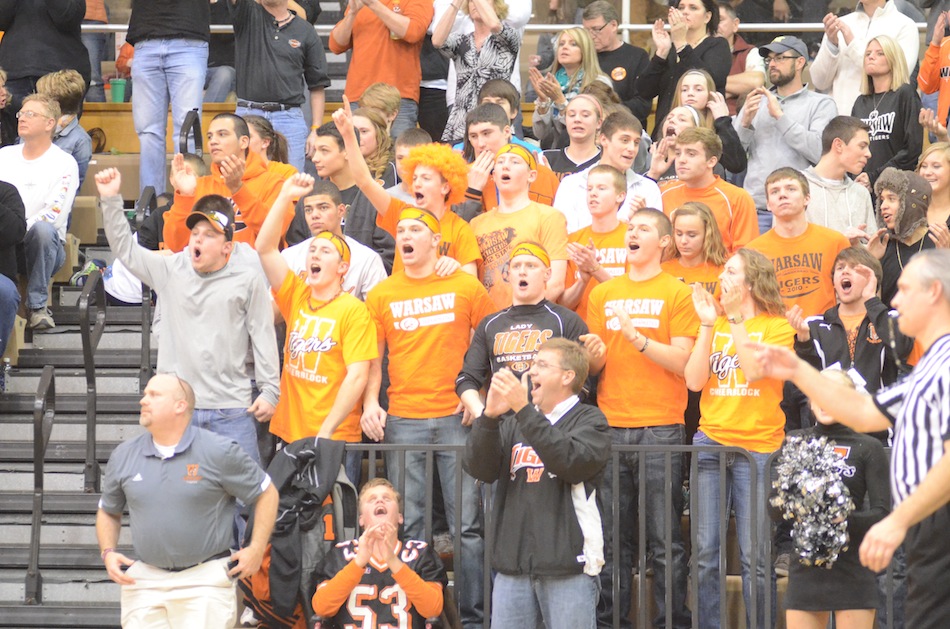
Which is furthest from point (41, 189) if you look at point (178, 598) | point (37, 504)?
point (178, 598)

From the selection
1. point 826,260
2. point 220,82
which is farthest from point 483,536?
point 220,82

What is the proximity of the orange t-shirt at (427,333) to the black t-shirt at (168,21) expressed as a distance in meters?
A: 3.88

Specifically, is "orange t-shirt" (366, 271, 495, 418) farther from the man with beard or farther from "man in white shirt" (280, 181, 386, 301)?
the man with beard

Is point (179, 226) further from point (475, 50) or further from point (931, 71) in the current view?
point (931, 71)

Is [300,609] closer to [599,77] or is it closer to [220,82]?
[599,77]

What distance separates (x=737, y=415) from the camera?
6934 mm

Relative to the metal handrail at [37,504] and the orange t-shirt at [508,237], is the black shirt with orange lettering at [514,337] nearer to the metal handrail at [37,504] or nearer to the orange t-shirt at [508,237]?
the orange t-shirt at [508,237]

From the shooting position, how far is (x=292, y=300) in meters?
7.56

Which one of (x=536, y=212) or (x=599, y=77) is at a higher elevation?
(x=599, y=77)

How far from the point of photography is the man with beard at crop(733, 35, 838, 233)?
9328 millimetres

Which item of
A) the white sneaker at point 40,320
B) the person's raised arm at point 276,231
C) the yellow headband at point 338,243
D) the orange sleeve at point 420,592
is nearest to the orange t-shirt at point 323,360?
the yellow headband at point 338,243

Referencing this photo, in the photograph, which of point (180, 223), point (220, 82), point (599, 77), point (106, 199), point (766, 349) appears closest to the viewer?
point (766, 349)

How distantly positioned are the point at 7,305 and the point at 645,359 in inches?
162

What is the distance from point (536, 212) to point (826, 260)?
5.69 ft
